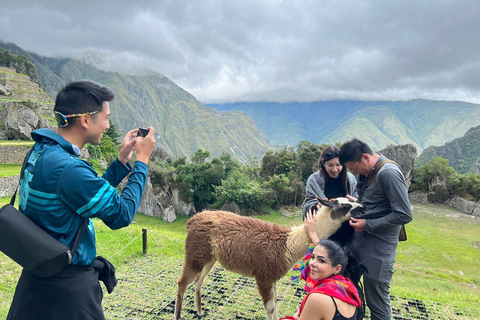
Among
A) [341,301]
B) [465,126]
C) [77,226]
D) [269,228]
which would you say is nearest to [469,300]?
[269,228]

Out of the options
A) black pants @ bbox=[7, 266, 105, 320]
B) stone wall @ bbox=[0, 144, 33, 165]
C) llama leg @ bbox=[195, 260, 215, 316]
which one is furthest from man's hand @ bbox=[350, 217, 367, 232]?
stone wall @ bbox=[0, 144, 33, 165]

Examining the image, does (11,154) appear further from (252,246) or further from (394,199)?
(394,199)

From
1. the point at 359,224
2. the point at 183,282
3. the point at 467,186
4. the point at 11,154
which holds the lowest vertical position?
the point at 11,154

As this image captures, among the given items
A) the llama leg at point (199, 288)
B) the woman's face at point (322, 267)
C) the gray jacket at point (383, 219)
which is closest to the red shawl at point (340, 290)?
the woman's face at point (322, 267)

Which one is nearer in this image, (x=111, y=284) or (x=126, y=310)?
(x=111, y=284)

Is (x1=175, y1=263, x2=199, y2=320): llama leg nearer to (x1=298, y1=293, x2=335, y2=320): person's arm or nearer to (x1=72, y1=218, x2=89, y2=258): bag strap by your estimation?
(x1=298, y1=293, x2=335, y2=320): person's arm

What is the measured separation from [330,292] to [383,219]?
40.6 inches

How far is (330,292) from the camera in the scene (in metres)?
2.03

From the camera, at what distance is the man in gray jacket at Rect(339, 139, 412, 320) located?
2.60 meters

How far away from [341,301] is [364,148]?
1550 millimetres

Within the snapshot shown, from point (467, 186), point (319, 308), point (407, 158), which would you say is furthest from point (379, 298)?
point (407, 158)

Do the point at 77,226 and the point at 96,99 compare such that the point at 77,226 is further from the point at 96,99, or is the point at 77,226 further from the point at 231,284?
the point at 231,284

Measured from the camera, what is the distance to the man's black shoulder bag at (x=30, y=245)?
4.75 feet

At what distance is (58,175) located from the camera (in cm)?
149
